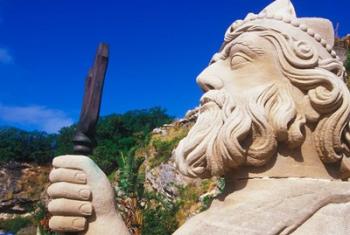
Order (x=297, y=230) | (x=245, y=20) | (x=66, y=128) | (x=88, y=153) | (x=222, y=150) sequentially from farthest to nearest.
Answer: (x=66, y=128) → (x=245, y=20) → (x=88, y=153) → (x=222, y=150) → (x=297, y=230)

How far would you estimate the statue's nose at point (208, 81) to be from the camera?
273cm

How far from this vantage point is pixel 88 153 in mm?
2725

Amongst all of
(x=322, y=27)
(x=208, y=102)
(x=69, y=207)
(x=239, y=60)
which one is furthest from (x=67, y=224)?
(x=322, y=27)

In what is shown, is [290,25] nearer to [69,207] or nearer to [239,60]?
[239,60]

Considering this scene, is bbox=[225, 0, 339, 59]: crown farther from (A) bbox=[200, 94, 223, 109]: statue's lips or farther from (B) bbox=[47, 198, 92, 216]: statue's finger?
(B) bbox=[47, 198, 92, 216]: statue's finger

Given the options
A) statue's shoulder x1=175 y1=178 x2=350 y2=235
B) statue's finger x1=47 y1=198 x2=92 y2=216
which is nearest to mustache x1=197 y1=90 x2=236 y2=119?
statue's shoulder x1=175 y1=178 x2=350 y2=235

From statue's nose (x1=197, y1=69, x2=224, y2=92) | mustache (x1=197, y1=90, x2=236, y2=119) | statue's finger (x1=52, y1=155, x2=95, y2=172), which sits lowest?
statue's finger (x1=52, y1=155, x2=95, y2=172)

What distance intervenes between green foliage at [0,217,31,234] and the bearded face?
1435 inches

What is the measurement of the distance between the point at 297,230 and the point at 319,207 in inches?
7.2

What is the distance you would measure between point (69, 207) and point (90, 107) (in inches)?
21.0

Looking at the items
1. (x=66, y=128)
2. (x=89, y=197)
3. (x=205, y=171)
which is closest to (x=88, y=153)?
(x=89, y=197)

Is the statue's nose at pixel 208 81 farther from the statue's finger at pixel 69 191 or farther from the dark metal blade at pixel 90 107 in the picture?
the statue's finger at pixel 69 191

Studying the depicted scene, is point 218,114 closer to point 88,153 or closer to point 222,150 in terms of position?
point 222,150

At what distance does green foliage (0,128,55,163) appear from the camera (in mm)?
44156
